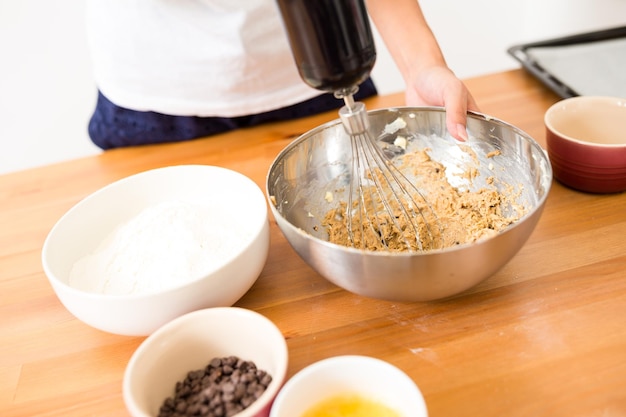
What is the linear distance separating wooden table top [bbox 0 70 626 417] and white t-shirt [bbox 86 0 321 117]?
31cm

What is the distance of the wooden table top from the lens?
0.58 m

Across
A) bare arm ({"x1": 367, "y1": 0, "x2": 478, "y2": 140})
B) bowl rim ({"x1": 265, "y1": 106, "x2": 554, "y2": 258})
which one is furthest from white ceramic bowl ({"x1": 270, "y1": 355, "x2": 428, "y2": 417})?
bare arm ({"x1": 367, "y1": 0, "x2": 478, "y2": 140})

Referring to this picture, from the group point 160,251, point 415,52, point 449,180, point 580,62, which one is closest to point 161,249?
point 160,251

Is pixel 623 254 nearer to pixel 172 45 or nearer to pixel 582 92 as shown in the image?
pixel 582 92

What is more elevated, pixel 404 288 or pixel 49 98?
pixel 404 288

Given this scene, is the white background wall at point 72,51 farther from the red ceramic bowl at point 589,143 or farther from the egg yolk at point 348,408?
the egg yolk at point 348,408

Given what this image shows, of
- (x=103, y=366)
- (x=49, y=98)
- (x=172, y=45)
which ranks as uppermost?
(x=172, y=45)

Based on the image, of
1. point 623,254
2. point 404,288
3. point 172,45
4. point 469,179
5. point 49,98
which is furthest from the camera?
point 49,98

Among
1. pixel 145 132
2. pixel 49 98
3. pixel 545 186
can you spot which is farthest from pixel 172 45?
pixel 49 98

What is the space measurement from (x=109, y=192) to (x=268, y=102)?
37 centimetres

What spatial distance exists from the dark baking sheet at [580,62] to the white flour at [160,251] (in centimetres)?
66

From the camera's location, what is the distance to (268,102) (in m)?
1.08

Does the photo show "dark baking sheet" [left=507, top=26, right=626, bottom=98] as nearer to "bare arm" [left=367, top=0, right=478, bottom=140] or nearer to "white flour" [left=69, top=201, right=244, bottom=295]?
"bare arm" [left=367, top=0, right=478, bottom=140]

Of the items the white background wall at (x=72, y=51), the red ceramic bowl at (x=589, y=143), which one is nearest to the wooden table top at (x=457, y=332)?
the red ceramic bowl at (x=589, y=143)
